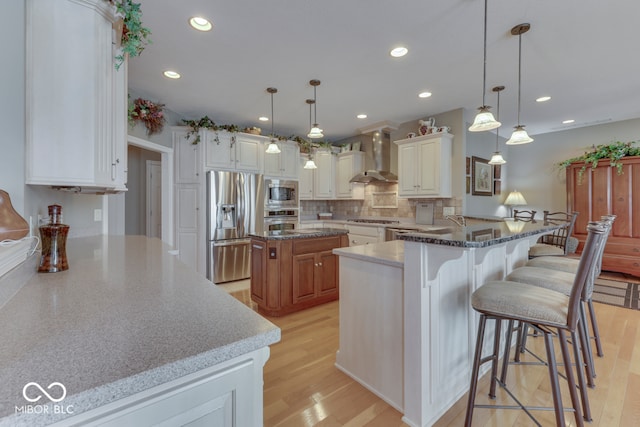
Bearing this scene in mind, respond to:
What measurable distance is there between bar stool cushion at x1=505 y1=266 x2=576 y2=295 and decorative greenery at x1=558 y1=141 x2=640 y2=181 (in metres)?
4.14

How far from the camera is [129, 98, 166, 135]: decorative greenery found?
3.32 m

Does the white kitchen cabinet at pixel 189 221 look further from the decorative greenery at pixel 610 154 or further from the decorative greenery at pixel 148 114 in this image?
the decorative greenery at pixel 610 154

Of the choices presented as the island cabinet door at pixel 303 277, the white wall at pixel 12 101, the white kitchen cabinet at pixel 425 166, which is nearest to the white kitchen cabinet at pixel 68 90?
the white wall at pixel 12 101

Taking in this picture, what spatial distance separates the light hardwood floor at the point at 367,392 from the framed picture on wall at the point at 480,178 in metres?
2.57

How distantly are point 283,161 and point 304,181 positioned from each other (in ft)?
2.17

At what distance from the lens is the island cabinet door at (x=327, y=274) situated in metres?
3.22

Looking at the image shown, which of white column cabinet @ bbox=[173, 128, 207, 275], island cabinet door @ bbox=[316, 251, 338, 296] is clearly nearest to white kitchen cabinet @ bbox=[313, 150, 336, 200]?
white column cabinet @ bbox=[173, 128, 207, 275]

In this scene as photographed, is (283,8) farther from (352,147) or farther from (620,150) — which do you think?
(620,150)

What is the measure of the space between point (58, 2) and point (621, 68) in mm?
4658

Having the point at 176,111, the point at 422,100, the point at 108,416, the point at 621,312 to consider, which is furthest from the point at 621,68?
the point at 176,111

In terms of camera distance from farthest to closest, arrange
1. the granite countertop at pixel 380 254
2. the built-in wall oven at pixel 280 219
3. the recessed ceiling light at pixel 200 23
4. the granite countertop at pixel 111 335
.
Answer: the built-in wall oven at pixel 280 219 → the recessed ceiling light at pixel 200 23 → the granite countertop at pixel 380 254 → the granite countertop at pixel 111 335

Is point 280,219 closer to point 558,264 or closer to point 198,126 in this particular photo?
point 198,126

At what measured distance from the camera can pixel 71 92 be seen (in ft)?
4.41

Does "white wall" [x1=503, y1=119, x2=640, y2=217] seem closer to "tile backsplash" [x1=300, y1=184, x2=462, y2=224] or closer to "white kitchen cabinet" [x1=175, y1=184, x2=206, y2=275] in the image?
"tile backsplash" [x1=300, y1=184, x2=462, y2=224]
